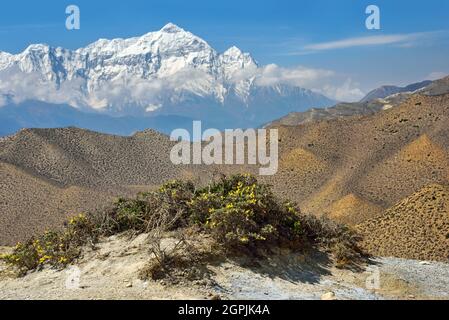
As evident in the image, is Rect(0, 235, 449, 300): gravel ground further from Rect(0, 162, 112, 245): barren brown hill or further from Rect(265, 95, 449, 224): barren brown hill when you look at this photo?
Rect(0, 162, 112, 245): barren brown hill

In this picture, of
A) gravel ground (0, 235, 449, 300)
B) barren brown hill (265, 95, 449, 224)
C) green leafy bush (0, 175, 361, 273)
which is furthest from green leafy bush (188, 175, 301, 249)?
barren brown hill (265, 95, 449, 224)

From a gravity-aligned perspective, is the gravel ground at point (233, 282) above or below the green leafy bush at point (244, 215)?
below

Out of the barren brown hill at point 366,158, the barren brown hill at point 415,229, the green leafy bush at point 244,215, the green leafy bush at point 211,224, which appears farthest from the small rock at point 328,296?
the barren brown hill at point 366,158

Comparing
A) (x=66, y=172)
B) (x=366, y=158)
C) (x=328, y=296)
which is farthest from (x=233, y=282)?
(x=66, y=172)

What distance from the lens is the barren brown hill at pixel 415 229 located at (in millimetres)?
26094

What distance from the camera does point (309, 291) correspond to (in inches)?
463

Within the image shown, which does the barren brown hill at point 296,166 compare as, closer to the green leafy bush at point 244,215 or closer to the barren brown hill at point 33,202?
the barren brown hill at point 33,202

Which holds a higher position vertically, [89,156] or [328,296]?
[89,156]

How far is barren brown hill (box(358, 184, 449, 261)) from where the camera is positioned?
26.1 meters

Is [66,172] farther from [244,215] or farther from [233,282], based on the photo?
[233,282]

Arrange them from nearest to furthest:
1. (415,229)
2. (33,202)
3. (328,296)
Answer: (328,296)
(415,229)
(33,202)

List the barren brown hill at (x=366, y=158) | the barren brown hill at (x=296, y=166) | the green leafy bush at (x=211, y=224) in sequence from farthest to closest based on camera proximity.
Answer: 1. the barren brown hill at (x=366, y=158)
2. the barren brown hill at (x=296, y=166)
3. the green leafy bush at (x=211, y=224)

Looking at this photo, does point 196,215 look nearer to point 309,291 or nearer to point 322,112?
point 309,291

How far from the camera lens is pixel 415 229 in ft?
89.8
